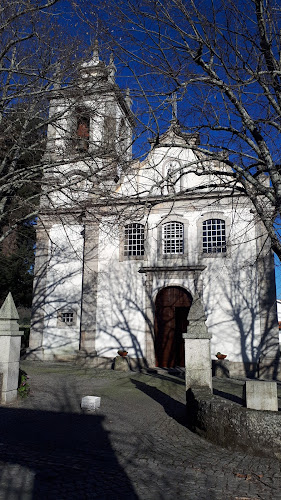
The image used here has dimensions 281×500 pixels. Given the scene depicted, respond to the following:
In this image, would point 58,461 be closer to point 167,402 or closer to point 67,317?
point 167,402

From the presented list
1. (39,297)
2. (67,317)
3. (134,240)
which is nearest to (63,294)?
(67,317)

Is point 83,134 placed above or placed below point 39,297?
above

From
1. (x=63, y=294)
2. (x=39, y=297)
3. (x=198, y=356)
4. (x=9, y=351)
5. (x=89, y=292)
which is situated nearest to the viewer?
(x=198, y=356)

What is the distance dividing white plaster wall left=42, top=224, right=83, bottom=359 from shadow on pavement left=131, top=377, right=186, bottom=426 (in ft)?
16.6

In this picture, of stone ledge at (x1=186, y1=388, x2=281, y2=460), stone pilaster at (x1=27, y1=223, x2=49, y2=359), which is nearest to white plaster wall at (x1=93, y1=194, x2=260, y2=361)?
stone pilaster at (x1=27, y1=223, x2=49, y2=359)

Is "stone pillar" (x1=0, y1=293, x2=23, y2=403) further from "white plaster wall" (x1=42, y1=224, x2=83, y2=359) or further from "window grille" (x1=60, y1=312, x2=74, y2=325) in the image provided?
"window grille" (x1=60, y1=312, x2=74, y2=325)

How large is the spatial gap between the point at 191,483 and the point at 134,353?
35.7 feet

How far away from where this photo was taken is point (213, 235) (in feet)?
49.7

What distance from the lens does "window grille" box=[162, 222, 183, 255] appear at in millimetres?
15445

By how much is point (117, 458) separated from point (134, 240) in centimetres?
1155

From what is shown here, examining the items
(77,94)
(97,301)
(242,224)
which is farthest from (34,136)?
(242,224)

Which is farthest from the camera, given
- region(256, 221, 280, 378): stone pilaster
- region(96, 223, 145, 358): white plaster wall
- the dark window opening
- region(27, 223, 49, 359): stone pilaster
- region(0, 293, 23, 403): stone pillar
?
region(27, 223, 49, 359): stone pilaster

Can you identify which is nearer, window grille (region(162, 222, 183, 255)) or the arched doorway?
the arched doorway

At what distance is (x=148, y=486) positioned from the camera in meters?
3.95
